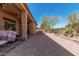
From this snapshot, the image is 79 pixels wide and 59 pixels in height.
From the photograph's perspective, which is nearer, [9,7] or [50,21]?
[9,7]

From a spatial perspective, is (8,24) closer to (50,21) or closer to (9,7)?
(9,7)

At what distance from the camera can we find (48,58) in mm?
5551

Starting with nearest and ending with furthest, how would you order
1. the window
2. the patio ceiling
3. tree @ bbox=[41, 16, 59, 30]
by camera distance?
the patio ceiling < the window < tree @ bbox=[41, 16, 59, 30]

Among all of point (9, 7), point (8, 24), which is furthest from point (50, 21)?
point (9, 7)

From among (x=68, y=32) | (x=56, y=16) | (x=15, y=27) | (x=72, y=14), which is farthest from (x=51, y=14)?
(x=68, y=32)

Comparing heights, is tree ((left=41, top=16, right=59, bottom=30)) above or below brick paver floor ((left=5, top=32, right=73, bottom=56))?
above

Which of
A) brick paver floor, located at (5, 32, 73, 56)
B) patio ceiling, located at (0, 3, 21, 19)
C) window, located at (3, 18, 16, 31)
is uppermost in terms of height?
patio ceiling, located at (0, 3, 21, 19)

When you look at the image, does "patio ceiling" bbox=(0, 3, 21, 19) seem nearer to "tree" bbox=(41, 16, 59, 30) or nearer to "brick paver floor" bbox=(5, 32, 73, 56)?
"brick paver floor" bbox=(5, 32, 73, 56)

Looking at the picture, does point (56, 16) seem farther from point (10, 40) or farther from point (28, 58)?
point (28, 58)

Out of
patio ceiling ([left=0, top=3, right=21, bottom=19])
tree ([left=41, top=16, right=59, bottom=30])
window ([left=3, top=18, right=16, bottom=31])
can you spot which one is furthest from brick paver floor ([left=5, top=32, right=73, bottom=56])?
tree ([left=41, top=16, right=59, bottom=30])

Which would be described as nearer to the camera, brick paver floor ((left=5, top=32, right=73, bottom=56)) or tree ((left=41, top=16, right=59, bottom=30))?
brick paver floor ((left=5, top=32, right=73, bottom=56))

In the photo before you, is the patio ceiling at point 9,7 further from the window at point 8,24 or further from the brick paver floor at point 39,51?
the brick paver floor at point 39,51

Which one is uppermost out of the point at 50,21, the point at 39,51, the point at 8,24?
the point at 50,21

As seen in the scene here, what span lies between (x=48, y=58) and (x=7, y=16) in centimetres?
1217
